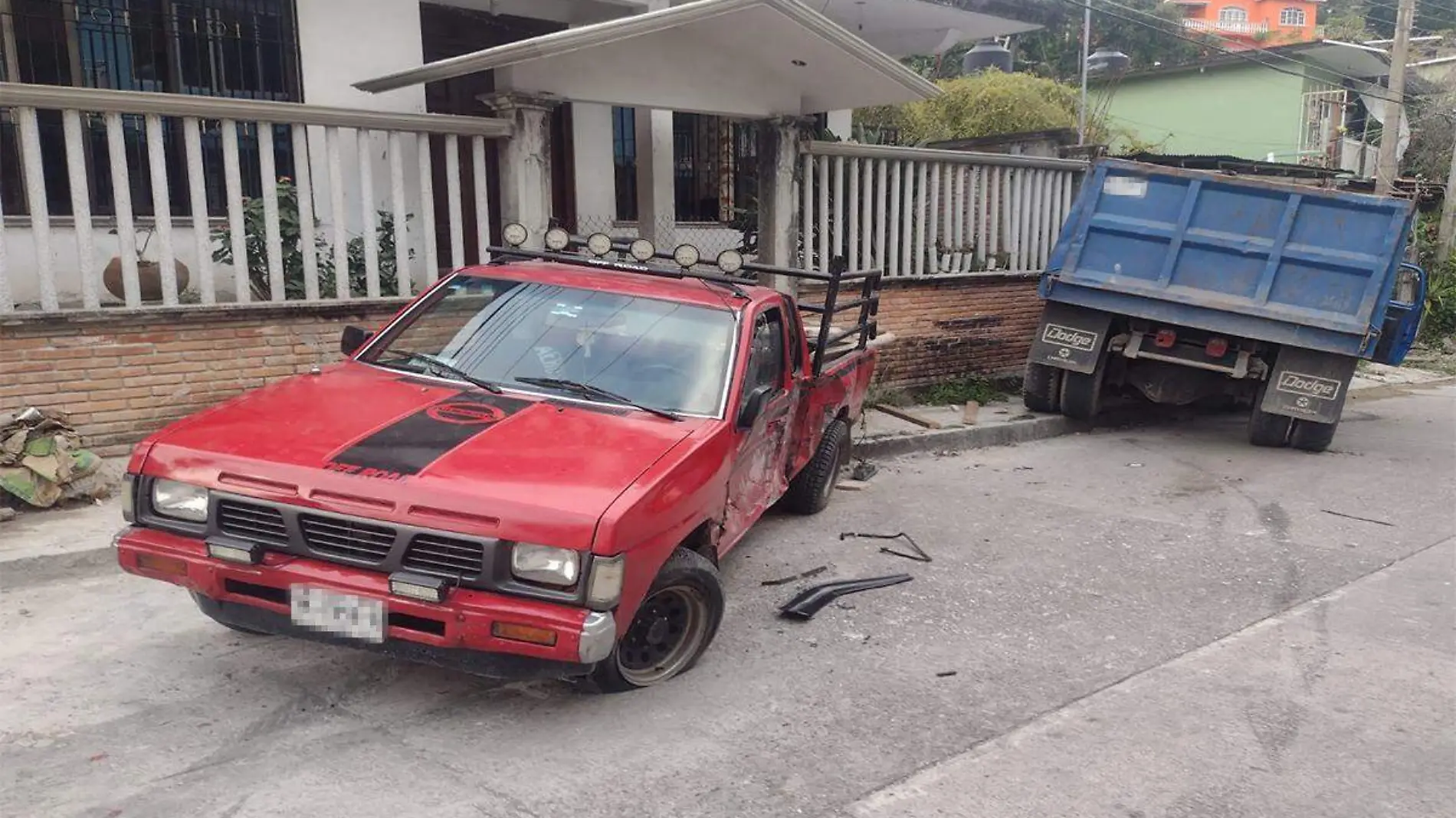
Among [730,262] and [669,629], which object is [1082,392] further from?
[669,629]

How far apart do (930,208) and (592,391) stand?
25.7 feet

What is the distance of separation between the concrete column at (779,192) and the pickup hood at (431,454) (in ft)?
19.9

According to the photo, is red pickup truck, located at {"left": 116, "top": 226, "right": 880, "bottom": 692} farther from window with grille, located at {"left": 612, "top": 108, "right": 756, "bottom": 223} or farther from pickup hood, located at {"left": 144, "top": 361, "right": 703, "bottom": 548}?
window with grille, located at {"left": 612, "top": 108, "right": 756, "bottom": 223}

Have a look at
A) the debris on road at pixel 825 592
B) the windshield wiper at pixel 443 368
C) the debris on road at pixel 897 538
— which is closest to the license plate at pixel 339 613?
the windshield wiper at pixel 443 368

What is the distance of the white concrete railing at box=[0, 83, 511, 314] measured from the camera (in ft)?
20.9

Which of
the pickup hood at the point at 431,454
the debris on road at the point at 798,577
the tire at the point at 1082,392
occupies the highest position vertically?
the pickup hood at the point at 431,454

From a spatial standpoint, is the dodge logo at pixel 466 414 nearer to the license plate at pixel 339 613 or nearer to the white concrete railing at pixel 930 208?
the license plate at pixel 339 613

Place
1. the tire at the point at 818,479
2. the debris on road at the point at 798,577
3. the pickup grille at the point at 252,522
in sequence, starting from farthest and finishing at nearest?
the tire at the point at 818,479 < the debris on road at the point at 798,577 < the pickup grille at the point at 252,522

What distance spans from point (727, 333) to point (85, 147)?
626 cm

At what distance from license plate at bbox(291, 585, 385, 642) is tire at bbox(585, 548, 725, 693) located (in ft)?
2.61

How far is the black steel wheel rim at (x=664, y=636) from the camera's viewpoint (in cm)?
385

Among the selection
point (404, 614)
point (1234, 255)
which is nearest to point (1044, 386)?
point (1234, 255)

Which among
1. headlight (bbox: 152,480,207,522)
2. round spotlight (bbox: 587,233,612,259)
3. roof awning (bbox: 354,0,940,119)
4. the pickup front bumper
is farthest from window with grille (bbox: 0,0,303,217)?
the pickup front bumper

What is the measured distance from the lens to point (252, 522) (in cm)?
342
